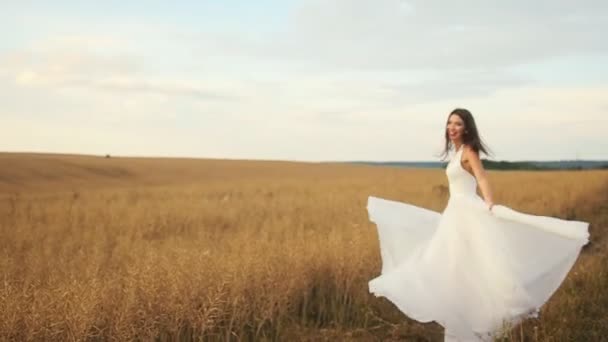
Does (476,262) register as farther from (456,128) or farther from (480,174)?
(456,128)

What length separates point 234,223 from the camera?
13.4m

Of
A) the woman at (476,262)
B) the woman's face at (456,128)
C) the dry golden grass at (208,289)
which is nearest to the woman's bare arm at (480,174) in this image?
the woman at (476,262)

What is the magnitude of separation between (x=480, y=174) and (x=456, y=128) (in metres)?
0.48

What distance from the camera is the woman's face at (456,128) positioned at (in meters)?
5.49

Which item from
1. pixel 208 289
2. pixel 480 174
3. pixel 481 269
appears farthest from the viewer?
pixel 208 289

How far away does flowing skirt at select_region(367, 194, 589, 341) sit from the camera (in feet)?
16.5

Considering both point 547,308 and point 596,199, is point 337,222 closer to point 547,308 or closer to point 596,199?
point 547,308

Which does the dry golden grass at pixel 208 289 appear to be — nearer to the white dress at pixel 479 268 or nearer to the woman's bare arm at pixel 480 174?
the white dress at pixel 479 268

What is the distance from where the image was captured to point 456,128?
5488 millimetres

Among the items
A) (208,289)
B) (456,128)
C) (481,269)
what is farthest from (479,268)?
(208,289)

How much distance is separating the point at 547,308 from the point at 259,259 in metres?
2.95

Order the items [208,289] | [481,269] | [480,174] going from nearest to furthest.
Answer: [481,269] → [480,174] → [208,289]

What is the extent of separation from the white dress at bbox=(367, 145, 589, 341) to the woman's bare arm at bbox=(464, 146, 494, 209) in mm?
73

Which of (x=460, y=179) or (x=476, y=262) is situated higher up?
(x=460, y=179)
